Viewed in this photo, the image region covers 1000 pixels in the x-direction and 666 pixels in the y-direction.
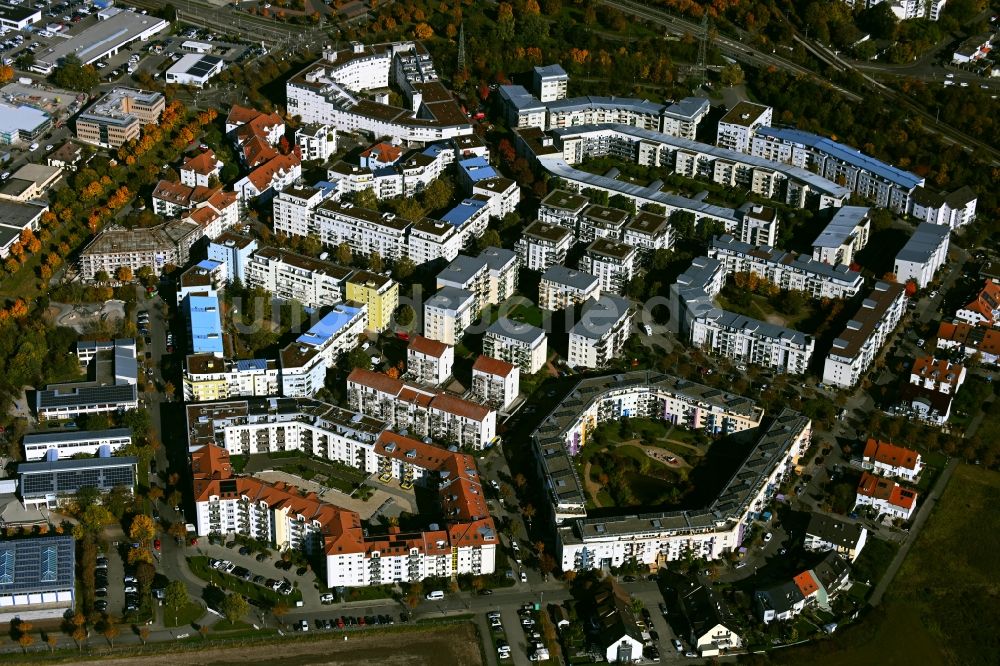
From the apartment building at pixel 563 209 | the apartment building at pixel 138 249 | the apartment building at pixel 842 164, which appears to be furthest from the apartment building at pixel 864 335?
the apartment building at pixel 138 249

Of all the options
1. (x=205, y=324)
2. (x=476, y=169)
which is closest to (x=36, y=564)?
(x=205, y=324)

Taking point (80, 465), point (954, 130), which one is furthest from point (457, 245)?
point (954, 130)

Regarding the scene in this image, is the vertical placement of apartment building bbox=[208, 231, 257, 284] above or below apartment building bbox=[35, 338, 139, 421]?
above

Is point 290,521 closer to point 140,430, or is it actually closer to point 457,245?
point 140,430

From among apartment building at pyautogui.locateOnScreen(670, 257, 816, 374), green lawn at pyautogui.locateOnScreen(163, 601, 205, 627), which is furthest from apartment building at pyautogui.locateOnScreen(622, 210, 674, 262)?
green lawn at pyautogui.locateOnScreen(163, 601, 205, 627)

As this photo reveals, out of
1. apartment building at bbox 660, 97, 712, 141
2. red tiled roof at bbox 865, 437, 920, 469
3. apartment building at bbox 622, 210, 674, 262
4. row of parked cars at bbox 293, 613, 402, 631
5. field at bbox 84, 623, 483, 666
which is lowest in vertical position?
field at bbox 84, 623, 483, 666

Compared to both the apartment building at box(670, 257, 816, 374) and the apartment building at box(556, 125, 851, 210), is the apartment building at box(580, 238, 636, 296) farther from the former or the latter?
the apartment building at box(556, 125, 851, 210)
